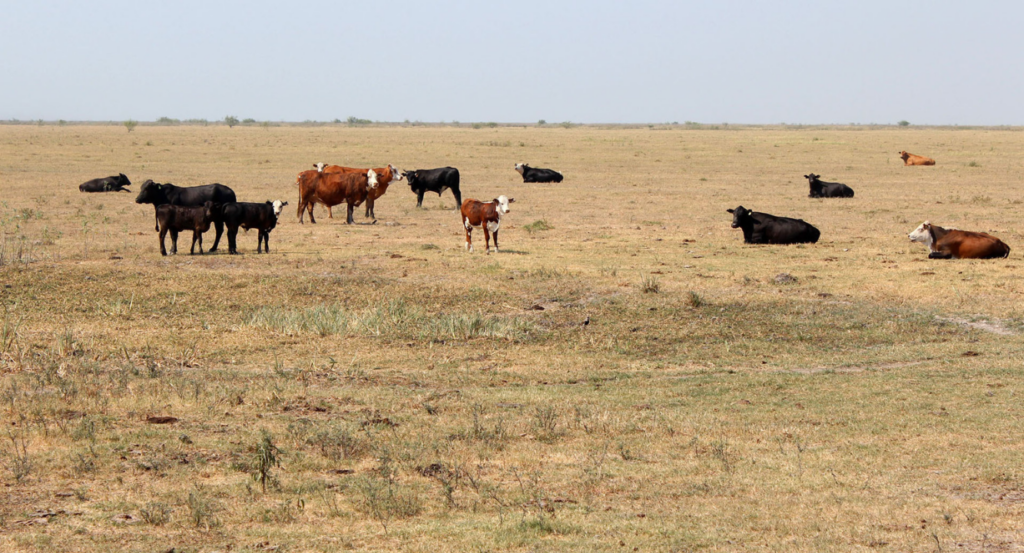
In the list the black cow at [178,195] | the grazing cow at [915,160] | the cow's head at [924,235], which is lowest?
the cow's head at [924,235]

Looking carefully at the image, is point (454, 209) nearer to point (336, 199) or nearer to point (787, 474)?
point (336, 199)

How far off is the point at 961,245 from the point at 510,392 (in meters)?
10.5

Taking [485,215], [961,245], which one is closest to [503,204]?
[485,215]

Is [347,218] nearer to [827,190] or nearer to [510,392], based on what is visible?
[827,190]

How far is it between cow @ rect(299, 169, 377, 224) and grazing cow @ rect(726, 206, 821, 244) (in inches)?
330

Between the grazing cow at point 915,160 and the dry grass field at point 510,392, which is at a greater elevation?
the grazing cow at point 915,160

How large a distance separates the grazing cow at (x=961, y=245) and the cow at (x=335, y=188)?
462 inches

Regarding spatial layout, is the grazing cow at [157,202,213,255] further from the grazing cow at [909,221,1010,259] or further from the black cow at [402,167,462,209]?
the grazing cow at [909,221,1010,259]

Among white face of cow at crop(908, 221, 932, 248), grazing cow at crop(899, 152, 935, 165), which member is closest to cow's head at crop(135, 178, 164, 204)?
white face of cow at crop(908, 221, 932, 248)

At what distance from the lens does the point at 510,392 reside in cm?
909

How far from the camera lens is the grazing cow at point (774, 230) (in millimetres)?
18875

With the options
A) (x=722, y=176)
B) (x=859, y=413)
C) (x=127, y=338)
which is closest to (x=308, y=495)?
(x=859, y=413)

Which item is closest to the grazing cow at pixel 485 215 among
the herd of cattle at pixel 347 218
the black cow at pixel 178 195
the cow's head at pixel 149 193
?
the herd of cattle at pixel 347 218

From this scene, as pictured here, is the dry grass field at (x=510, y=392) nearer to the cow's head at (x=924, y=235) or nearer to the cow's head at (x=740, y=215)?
the cow's head at (x=740, y=215)
